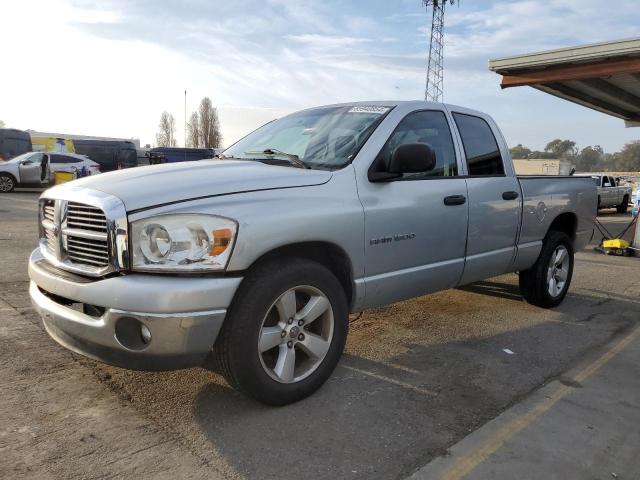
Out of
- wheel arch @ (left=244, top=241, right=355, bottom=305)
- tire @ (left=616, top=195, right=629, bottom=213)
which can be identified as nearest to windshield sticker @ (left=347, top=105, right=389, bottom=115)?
wheel arch @ (left=244, top=241, right=355, bottom=305)

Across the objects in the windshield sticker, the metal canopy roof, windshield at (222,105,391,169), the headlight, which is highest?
the metal canopy roof

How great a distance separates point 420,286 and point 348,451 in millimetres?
1586

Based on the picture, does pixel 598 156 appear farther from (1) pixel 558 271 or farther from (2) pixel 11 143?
(1) pixel 558 271

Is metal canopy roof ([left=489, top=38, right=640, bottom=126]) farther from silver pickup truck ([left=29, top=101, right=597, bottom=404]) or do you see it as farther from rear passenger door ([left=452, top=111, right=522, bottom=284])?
silver pickup truck ([left=29, top=101, right=597, bottom=404])

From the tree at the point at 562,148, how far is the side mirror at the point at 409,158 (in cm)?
8067

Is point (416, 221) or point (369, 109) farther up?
point (369, 109)

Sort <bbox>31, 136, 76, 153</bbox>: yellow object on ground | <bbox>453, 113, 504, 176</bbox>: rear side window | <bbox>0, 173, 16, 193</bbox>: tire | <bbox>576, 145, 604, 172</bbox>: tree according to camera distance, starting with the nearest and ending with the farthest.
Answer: <bbox>453, 113, 504, 176</bbox>: rear side window → <bbox>0, 173, 16, 193</bbox>: tire → <bbox>31, 136, 76, 153</bbox>: yellow object on ground → <bbox>576, 145, 604, 172</bbox>: tree

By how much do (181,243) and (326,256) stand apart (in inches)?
41.0

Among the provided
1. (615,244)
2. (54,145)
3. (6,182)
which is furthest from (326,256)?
(54,145)

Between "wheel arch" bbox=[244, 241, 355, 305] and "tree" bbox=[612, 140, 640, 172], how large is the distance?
92.8 meters

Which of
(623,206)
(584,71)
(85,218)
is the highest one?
(584,71)

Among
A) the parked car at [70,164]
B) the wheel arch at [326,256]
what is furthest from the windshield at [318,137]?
the parked car at [70,164]

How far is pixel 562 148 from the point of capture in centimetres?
8244

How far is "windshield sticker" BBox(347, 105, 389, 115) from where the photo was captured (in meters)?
3.96
